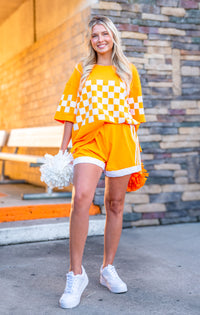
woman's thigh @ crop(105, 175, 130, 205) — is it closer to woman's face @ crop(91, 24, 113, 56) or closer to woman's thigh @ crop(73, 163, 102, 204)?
woman's thigh @ crop(73, 163, 102, 204)

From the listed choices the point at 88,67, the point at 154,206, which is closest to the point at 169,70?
the point at 154,206

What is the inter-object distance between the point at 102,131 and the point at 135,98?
1.20 ft

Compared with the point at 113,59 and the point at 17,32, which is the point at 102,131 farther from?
the point at 17,32

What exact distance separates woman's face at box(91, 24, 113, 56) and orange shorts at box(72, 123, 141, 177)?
0.46 m

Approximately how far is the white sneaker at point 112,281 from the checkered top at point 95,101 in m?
0.87

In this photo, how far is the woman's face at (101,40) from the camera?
263cm

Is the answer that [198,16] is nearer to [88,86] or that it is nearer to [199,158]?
[199,158]

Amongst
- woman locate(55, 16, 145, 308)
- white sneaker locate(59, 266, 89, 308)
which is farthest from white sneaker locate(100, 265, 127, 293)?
white sneaker locate(59, 266, 89, 308)

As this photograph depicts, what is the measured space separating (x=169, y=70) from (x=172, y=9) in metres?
0.66

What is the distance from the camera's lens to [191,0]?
4.86 meters

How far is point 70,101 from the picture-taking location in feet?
8.70

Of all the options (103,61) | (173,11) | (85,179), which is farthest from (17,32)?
(85,179)

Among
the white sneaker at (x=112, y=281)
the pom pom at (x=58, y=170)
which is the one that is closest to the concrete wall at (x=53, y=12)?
the pom pom at (x=58, y=170)

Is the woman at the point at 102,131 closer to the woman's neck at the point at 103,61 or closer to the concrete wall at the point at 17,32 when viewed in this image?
the woman's neck at the point at 103,61
